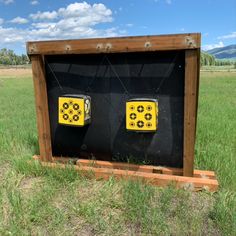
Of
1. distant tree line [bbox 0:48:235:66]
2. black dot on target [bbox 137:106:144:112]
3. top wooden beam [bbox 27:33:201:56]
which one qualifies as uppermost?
distant tree line [bbox 0:48:235:66]

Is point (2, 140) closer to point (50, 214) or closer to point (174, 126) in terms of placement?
point (50, 214)

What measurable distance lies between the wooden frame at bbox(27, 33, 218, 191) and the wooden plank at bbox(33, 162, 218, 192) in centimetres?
16

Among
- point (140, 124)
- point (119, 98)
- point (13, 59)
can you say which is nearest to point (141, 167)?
→ point (140, 124)

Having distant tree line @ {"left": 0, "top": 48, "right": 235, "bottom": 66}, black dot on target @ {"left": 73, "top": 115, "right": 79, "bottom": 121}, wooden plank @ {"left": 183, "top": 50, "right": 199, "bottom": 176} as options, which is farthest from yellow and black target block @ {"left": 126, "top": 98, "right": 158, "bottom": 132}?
distant tree line @ {"left": 0, "top": 48, "right": 235, "bottom": 66}

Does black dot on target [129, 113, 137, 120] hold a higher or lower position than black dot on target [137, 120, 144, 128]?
higher

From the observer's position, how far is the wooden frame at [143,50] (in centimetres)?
262

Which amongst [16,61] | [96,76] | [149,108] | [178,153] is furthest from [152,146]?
[16,61]

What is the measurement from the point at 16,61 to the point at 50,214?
4898 inches

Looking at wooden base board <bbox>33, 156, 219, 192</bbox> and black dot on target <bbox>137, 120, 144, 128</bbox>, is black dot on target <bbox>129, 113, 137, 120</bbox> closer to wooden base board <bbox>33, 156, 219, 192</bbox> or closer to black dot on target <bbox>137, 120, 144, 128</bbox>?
black dot on target <bbox>137, 120, 144, 128</bbox>

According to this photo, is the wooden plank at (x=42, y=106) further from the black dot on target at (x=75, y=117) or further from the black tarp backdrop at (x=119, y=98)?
the black dot on target at (x=75, y=117)

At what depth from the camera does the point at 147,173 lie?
2898 mm

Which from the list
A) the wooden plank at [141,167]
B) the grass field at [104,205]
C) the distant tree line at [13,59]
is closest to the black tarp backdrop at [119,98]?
the wooden plank at [141,167]

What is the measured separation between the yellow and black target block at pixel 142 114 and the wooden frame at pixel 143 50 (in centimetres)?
29

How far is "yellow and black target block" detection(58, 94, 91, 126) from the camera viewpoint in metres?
2.98
